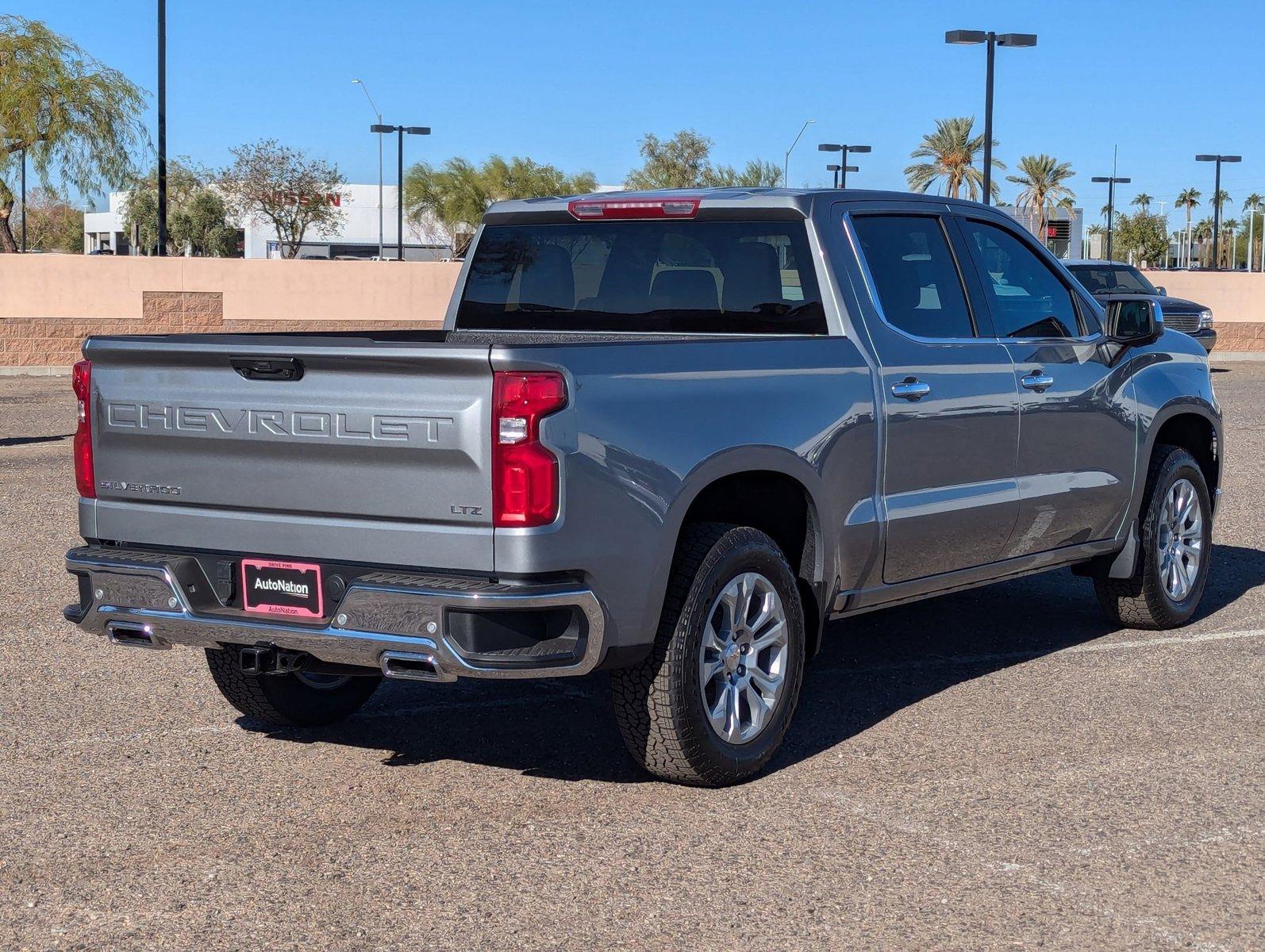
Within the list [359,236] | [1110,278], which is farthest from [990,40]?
[359,236]

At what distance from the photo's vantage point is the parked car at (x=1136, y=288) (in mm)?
24141

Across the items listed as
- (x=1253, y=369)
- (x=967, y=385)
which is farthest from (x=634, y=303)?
(x=1253, y=369)

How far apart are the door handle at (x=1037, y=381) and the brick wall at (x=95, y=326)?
2259 centimetres

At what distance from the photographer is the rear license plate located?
16.1 feet

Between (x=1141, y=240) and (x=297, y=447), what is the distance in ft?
410

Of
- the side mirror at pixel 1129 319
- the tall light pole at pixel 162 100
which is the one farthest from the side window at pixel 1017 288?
the tall light pole at pixel 162 100

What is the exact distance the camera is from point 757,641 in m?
5.55

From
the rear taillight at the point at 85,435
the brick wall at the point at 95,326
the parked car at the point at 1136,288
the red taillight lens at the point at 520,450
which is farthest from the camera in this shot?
the brick wall at the point at 95,326

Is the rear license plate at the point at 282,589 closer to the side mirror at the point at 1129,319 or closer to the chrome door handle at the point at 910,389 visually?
the chrome door handle at the point at 910,389

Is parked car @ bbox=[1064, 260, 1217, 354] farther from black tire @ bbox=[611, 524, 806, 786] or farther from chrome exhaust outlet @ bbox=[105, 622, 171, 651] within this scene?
chrome exhaust outlet @ bbox=[105, 622, 171, 651]

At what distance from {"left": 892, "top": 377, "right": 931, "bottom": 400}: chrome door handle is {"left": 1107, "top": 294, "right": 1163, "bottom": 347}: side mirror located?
1.55 metres

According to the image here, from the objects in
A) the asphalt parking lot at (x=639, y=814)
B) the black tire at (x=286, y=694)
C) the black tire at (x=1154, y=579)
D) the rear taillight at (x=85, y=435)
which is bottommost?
the asphalt parking lot at (x=639, y=814)

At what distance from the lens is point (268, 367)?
493cm

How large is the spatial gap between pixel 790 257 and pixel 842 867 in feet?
7.76
